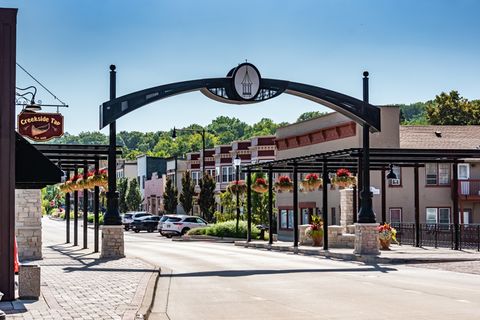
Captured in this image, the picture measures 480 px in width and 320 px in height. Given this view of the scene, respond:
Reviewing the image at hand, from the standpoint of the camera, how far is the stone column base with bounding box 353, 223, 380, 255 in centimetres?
2852

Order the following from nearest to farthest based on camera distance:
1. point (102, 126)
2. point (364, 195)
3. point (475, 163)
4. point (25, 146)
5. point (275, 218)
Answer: point (25, 146), point (102, 126), point (364, 195), point (475, 163), point (275, 218)

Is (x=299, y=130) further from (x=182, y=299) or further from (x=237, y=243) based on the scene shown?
(x=182, y=299)

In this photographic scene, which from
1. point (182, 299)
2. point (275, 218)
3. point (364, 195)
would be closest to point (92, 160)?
point (364, 195)

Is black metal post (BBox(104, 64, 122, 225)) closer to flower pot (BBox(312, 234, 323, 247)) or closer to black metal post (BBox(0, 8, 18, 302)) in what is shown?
black metal post (BBox(0, 8, 18, 302))

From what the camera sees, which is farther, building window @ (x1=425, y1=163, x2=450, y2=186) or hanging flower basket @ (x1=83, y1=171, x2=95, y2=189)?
building window @ (x1=425, y1=163, x2=450, y2=186)

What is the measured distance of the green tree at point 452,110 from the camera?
77250 millimetres

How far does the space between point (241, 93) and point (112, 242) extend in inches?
259

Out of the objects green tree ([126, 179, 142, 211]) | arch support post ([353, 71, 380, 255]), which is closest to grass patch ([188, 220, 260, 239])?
arch support post ([353, 71, 380, 255])

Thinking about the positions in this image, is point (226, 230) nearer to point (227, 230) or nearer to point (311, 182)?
point (227, 230)

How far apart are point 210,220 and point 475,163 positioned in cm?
2540

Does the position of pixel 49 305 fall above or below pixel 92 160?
below

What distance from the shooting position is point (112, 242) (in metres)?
27.4

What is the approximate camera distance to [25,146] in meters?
15.5

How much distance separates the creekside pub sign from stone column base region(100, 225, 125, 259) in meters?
3.64
